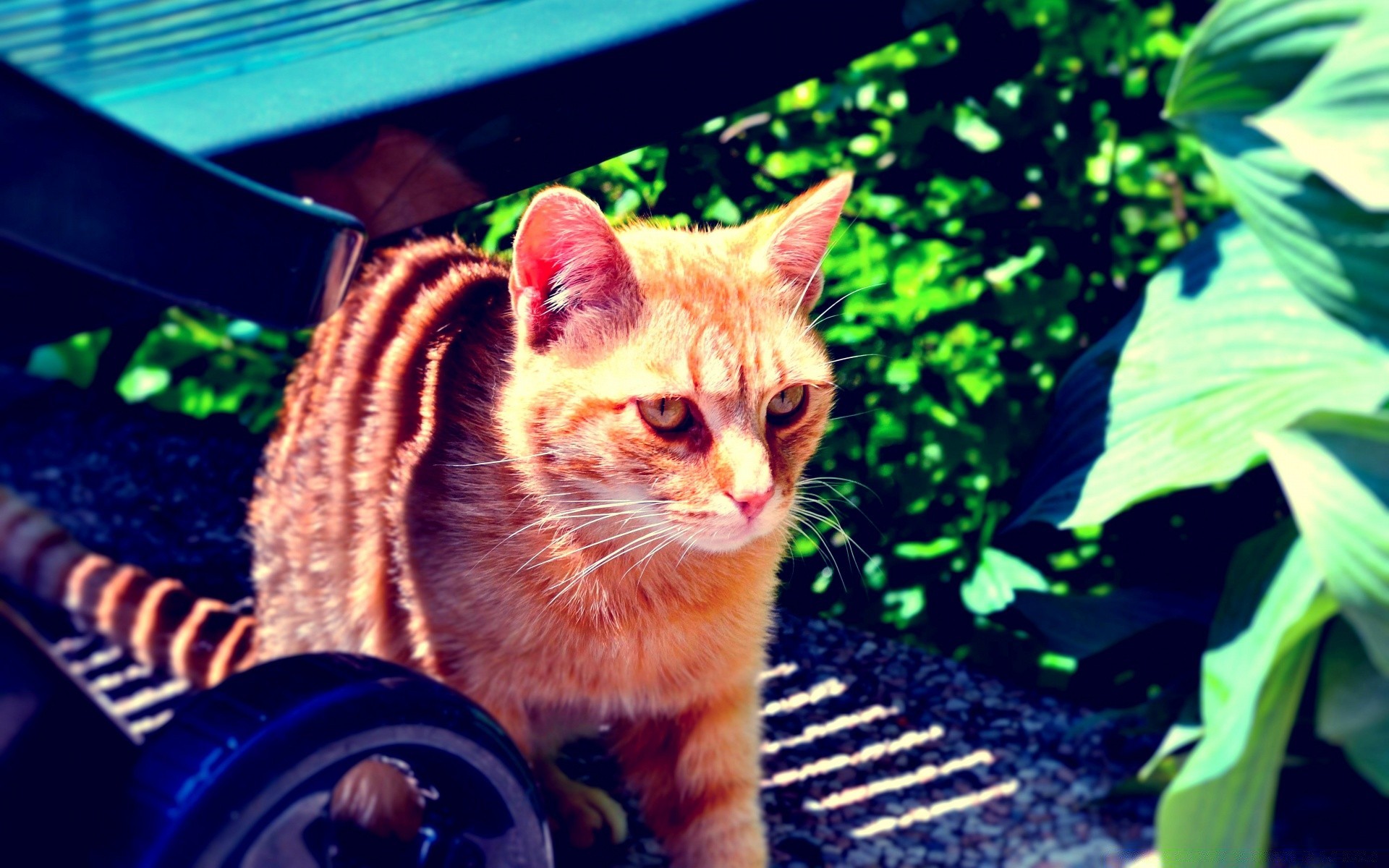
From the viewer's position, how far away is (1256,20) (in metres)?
1.38

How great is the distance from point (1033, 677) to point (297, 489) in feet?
4.37

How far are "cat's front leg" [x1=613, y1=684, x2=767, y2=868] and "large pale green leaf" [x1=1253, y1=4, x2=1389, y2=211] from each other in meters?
0.91

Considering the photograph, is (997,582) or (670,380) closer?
(670,380)

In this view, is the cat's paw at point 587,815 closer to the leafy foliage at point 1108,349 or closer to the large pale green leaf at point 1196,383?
the leafy foliage at point 1108,349

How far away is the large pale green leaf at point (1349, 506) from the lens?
121 cm

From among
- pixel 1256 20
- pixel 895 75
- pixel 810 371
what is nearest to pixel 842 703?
pixel 810 371

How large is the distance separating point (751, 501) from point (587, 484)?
195 mm

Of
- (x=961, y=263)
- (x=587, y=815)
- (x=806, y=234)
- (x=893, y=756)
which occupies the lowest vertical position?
(x=587, y=815)

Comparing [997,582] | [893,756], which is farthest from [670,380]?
[893,756]

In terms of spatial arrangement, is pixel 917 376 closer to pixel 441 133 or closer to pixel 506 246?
pixel 506 246

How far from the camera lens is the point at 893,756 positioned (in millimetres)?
1920

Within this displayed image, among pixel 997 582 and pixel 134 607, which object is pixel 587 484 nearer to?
pixel 997 582

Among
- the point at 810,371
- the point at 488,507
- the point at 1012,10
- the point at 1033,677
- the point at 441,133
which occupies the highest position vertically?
the point at 1012,10

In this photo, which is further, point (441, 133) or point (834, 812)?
point (834, 812)
